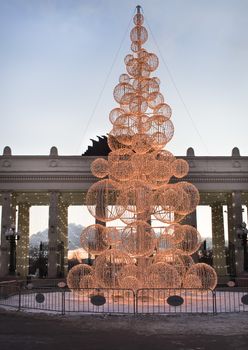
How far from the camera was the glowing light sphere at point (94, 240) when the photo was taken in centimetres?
1734

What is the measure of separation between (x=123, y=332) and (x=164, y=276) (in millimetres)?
4854

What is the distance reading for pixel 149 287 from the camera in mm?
16562

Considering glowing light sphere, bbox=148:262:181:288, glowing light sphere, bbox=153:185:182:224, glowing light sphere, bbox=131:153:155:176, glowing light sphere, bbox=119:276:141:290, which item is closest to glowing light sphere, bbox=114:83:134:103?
glowing light sphere, bbox=131:153:155:176

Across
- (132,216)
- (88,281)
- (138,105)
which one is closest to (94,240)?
(88,281)

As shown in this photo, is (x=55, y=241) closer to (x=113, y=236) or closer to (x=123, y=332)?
(x=113, y=236)

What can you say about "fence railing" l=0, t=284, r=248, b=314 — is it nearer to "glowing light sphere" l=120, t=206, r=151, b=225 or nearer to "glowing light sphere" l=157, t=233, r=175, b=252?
"glowing light sphere" l=157, t=233, r=175, b=252

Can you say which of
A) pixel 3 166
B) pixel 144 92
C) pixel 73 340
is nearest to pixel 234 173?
pixel 3 166

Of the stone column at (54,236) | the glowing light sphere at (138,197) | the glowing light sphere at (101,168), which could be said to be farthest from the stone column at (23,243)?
the glowing light sphere at (138,197)

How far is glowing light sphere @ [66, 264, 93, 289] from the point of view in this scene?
56.5ft

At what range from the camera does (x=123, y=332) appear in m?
11.5

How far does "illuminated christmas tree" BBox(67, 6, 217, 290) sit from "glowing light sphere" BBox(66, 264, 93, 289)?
0.03m

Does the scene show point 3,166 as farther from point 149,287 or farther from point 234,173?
point 149,287

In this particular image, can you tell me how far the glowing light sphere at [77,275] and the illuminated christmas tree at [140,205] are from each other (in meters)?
0.03

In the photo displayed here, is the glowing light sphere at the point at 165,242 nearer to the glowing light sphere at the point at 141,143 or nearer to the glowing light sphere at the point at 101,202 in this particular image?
the glowing light sphere at the point at 101,202
